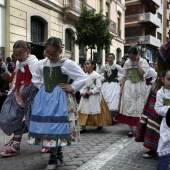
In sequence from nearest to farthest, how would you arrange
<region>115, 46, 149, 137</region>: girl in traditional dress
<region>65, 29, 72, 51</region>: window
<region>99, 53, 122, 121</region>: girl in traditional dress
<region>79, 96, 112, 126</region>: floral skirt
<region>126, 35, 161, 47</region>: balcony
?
<region>115, 46, 149, 137</region>: girl in traditional dress
<region>79, 96, 112, 126</region>: floral skirt
<region>99, 53, 122, 121</region>: girl in traditional dress
<region>65, 29, 72, 51</region>: window
<region>126, 35, 161, 47</region>: balcony

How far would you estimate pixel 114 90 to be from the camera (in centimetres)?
728

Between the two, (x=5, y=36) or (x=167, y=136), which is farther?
(x=5, y=36)

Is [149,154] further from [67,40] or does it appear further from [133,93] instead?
[67,40]

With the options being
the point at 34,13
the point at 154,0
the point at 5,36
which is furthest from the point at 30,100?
the point at 154,0

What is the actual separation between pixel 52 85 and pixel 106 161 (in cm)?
129

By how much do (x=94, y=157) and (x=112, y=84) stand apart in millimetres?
3503

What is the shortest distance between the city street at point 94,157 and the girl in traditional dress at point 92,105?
75 cm

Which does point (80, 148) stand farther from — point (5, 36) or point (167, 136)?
point (5, 36)

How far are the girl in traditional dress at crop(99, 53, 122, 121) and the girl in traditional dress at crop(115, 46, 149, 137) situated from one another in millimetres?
1390

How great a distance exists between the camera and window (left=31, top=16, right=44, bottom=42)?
15637mm

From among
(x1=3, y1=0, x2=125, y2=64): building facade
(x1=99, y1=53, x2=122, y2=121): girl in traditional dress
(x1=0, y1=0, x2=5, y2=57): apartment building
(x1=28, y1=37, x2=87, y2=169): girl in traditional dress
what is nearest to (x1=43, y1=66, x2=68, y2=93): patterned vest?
(x1=28, y1=37, x2=87, y2=169): girl in traditional dress

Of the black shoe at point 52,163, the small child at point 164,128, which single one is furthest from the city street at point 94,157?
the small child at point 164,128

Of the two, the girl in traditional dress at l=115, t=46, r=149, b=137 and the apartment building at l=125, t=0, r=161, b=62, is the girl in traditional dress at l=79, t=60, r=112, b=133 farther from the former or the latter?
the apartment building at l=125, t=0, r=161, b=62

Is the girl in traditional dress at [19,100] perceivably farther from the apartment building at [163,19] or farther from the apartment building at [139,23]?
the apartment building at [163,19]
